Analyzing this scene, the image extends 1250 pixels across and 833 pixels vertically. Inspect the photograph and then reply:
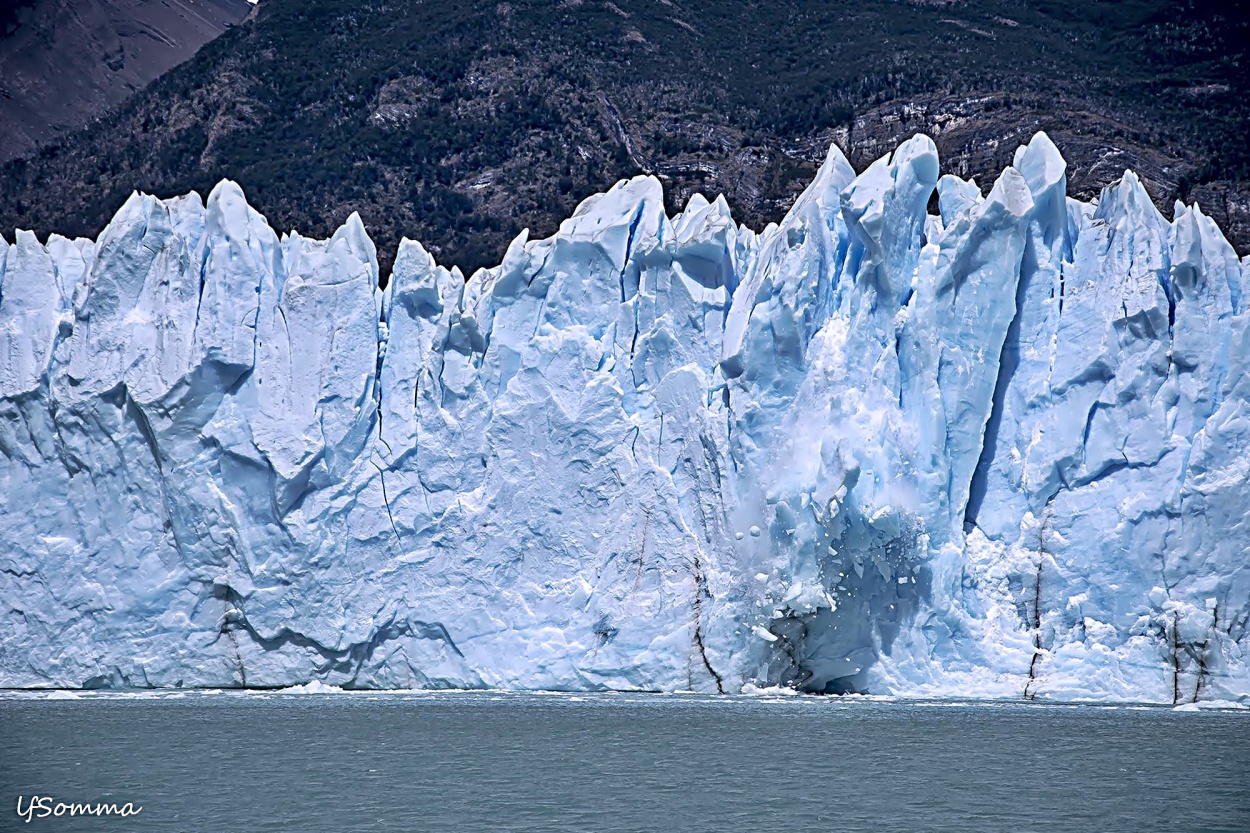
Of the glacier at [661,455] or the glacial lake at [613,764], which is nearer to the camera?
the glacial lake at [613,764]

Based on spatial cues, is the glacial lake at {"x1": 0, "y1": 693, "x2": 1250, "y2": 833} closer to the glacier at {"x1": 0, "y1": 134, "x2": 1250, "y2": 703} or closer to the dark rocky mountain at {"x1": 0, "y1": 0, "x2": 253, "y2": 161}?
the glacier at {"x1": 0, "y1": 134, "x2": 1250, "y2": 703}

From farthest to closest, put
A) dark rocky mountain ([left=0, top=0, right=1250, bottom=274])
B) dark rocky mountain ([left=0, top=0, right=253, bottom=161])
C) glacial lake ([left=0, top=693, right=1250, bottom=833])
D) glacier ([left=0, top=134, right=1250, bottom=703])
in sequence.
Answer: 1. dark rocky mountain ([left=0, top=0, right=253, bottom=161])
2. dark rocky mountain ([left=0, top=0, right=1250, bottom=274])
3. glacier ([left=0, top=134, right=1250, bottom=703])
4. glacial lake ([left=0, top=693, right=1250, bottom=833])

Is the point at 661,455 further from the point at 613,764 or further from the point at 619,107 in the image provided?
the point at 619,107

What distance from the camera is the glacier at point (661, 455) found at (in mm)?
18953

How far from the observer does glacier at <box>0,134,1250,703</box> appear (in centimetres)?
1895

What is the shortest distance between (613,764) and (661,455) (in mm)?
4936

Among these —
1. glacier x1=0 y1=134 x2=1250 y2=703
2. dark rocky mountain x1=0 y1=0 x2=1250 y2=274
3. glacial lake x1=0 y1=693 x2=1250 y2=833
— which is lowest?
glacial lake x1=0 y1=693 x2=1250 y2=833

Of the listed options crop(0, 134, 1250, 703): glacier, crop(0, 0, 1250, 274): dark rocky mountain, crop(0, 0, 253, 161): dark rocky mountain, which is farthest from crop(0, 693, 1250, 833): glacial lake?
crop(0, 0, 253, 161): dark rocky mountain

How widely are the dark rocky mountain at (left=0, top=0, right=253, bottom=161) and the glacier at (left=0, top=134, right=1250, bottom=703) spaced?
26.1 metres

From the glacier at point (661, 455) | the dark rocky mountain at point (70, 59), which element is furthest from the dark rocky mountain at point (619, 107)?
the glacier at point (661, 455)

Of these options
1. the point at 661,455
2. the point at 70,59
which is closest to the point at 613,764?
the point at 661,455

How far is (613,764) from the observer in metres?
16.2

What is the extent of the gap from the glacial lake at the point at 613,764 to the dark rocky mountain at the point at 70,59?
29.5 metres

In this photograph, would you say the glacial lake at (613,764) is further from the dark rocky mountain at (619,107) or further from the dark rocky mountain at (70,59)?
the dark rocky mountain at (70,59)
